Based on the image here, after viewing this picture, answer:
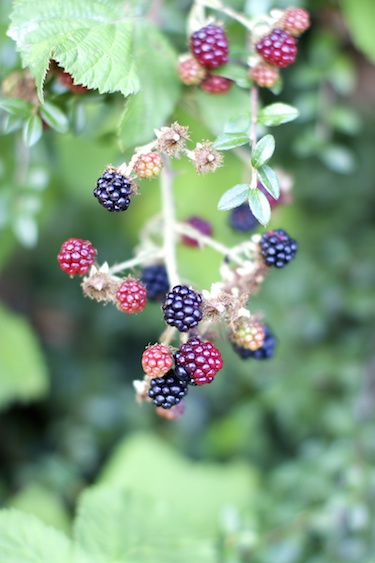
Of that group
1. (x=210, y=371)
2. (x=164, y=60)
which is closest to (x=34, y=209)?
(x=164, y=60)

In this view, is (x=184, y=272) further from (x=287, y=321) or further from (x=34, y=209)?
(x=34, y=209)

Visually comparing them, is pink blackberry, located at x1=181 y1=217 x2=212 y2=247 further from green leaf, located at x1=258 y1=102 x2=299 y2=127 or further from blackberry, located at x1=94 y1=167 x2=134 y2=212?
blackberry, located at x1=94 y1=167 x2=134 y2=212

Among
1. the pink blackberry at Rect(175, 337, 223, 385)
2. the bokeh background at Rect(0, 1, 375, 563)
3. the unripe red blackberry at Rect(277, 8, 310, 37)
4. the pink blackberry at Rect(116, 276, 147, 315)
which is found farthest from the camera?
the bokeh background at Rect(0, 1, 375, 563)

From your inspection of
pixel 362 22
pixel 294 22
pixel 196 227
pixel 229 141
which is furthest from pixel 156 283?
pixel 362 22

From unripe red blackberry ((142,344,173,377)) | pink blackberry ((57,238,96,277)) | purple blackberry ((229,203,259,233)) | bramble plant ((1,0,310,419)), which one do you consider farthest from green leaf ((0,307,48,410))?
unripe red blackberry ((142,344,173,377))

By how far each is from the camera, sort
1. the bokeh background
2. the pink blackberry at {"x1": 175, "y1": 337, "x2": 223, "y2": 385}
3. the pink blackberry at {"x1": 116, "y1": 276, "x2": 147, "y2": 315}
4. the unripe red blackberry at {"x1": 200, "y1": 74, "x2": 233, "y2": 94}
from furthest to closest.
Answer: the bokeh background < the unripe red blackberry at {"x1": 200, "y1": 74, "x2": 233, "y2": 94} < the pink blackberry at {"x1": 116, "y1": 276, "x2": 147, "y2": 315} < the pink blackberry at {"x1": 175, "y1": 337, "x2": 223, "y2": 385}
